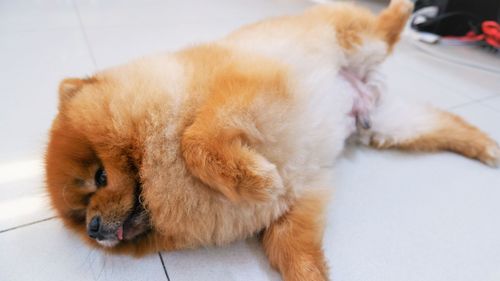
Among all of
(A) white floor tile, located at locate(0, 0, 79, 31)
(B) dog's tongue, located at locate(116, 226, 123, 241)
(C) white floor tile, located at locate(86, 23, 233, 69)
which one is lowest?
(B) dog's tongue, located at locate(116, 226, 123, 241)

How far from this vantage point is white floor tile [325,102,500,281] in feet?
2.79

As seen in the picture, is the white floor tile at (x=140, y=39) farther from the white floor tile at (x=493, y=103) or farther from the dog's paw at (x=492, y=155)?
the white floor tile at (x=493, y=103)

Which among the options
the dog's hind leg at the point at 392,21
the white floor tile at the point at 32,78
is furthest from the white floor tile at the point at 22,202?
the dog's hind leg at the point at 392,21

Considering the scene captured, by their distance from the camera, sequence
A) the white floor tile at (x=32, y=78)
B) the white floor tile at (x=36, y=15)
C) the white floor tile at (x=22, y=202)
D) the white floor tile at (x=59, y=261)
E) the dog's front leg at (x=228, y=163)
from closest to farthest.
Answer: the dog's front leg at (x=228, y=163), the white floor tile at (x=59, y=261), the white floor tile at (x=22, y=202), the white floor tile at (x=32, y=78), the white floor tile at (x=36, y=15)

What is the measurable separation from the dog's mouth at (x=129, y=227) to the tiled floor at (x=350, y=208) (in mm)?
104

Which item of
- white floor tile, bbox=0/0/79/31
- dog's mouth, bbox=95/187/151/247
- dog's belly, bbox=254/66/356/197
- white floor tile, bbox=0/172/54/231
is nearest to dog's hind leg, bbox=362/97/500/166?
dog's belly, bbox=254/66/356/197

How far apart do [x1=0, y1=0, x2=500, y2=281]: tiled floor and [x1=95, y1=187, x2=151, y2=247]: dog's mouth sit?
0.34 feet

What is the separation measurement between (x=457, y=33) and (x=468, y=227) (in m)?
1.95

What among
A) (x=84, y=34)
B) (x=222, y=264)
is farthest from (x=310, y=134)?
(x=84, y=34)

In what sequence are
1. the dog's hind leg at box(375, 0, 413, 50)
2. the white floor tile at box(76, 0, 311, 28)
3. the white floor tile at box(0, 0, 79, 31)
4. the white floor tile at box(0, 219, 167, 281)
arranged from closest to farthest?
1. the white floor tile at box(0, 219, 167, 281)
2. the dog's hind leg at box(375, 0, 413, 50)
3. the white floor tile at box(0, 0, 79, 31)
4. the white floor tile at box(76, 0, 311, 28)

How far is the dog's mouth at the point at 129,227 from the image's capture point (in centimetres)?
76

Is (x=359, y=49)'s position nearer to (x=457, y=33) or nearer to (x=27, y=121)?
(x=27, y=121)

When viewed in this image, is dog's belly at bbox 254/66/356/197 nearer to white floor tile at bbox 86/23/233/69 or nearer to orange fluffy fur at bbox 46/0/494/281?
orange fluffy fur at bbox 46/0/494/281

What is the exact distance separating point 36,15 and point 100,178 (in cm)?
221
